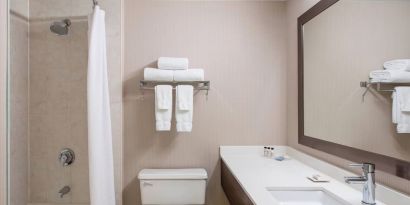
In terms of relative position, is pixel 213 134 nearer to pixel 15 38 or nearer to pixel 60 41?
pixel 60 41

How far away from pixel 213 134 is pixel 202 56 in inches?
28.3

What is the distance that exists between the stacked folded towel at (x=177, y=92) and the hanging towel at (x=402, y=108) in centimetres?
140

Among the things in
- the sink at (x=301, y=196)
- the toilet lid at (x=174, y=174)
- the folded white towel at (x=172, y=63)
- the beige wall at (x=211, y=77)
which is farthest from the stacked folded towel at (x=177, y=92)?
the sink at (x=301, y=196)

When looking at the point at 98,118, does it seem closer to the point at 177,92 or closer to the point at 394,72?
the point at 177,92

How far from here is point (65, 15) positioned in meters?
2.29

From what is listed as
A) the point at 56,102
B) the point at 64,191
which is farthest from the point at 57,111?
the point at 64,191

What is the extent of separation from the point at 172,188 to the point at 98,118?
86 cm

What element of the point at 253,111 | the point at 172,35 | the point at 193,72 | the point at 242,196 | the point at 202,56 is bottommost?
the point at 242,196

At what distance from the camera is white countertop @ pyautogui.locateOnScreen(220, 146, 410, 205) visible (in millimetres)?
1312

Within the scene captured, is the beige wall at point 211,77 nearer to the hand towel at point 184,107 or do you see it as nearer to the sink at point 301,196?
the hand towel at point 184,107

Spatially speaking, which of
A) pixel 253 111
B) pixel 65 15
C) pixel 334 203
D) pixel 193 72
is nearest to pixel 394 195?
pixel 334 203

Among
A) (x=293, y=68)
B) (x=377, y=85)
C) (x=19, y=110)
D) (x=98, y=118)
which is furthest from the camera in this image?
(x=293, y=68)

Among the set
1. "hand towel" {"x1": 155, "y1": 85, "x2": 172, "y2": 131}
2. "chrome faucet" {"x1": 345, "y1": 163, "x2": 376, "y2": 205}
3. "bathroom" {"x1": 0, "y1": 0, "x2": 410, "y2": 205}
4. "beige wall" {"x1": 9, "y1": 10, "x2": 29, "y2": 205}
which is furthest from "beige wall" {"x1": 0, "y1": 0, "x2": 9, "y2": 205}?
"chrome faucet" {"x1": 345, "y1": 163, "x2": 376, "y2": 205}

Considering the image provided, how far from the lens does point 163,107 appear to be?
226 centimetres
